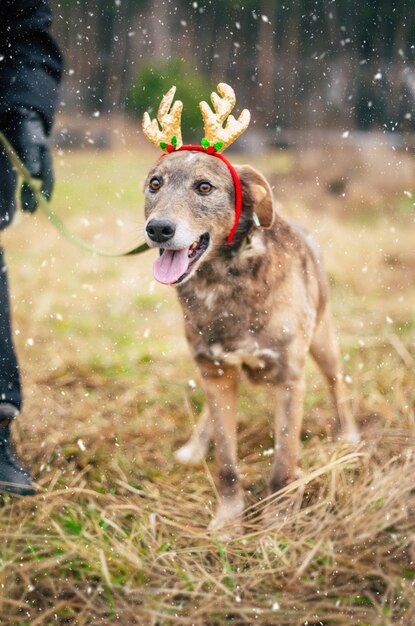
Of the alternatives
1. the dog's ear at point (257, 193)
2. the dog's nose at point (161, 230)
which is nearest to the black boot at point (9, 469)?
the dog's nose at point (161, 230)

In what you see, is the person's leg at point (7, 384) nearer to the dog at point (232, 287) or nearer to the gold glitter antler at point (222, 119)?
the dog at point (232, 287)

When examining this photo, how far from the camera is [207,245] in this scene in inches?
92.0

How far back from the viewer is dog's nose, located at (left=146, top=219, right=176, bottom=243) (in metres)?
2.15

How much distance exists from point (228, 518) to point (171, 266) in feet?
3.55

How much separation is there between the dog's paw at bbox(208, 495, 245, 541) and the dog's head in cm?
97

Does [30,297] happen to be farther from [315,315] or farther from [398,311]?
[315,315]

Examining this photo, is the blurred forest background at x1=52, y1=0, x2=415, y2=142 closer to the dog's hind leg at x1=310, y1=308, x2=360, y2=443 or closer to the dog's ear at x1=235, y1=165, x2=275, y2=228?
the dog's hind leg at x1=310, y1=308, x2=360, y2=443

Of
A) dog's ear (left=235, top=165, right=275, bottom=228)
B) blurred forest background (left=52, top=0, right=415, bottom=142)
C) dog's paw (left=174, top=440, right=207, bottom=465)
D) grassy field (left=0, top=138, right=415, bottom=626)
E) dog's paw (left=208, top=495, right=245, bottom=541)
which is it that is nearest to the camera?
grassy field (left=0, top=138, right=415, bottom=626)

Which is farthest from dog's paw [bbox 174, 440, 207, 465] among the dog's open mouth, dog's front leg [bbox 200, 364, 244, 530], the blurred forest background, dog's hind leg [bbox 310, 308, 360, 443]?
the blurred forest background

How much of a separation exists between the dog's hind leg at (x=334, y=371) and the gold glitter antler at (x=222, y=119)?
123 centimetres

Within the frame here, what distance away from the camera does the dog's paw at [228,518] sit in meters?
2.50

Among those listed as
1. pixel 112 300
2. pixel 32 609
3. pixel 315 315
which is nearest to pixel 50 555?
pixel 32 609

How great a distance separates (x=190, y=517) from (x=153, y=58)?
557 inches

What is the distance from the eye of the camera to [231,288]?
252cm
